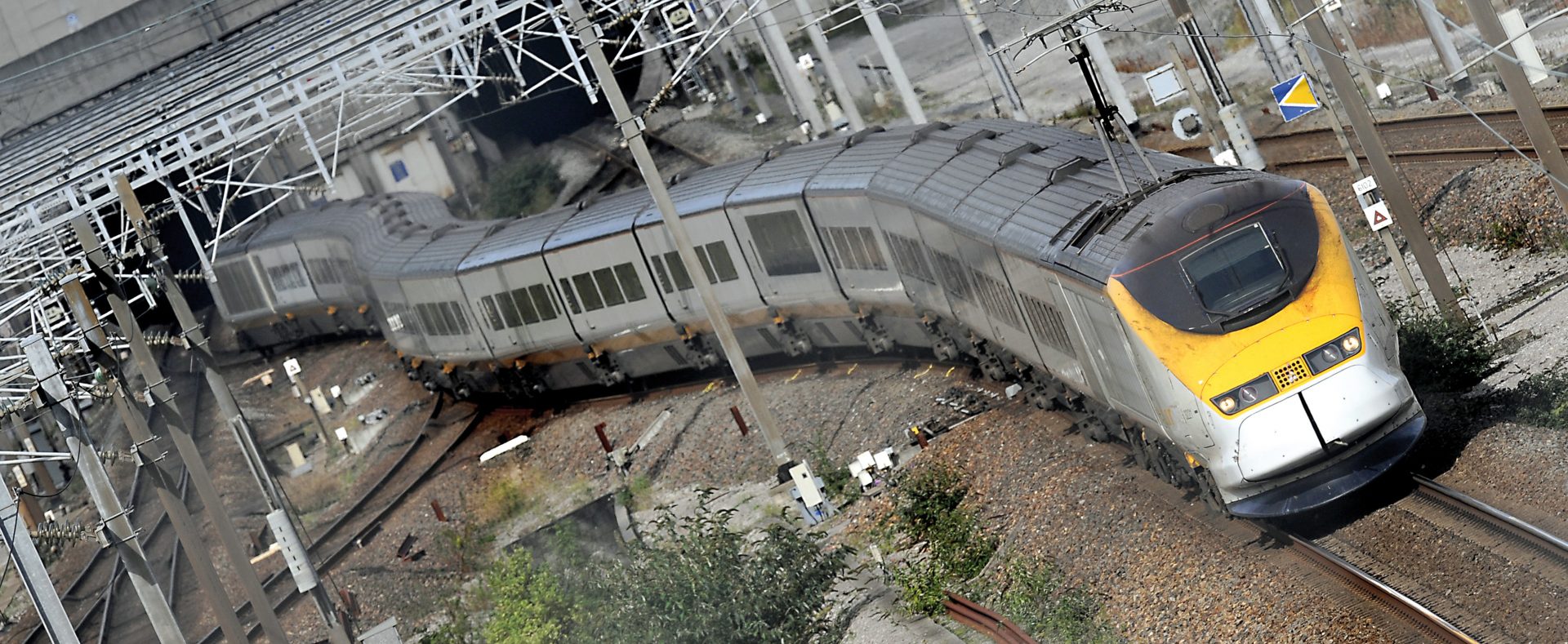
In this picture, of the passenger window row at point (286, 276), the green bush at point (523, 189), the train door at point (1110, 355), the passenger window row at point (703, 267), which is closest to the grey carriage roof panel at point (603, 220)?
the passenger window row at point (703, 267)

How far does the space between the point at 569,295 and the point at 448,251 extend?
4.47 metres

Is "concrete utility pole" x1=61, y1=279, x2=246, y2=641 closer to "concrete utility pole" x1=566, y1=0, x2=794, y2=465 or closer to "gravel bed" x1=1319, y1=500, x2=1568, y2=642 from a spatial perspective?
"concrete utility pole" x1=566, y1=0, x2=794, y2=465

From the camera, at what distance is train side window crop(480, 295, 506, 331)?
31.7m

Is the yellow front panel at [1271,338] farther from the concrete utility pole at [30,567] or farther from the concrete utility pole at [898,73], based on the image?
the concrete utility pole at [898,73]

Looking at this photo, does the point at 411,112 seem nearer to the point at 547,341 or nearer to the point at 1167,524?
the point at 547,341

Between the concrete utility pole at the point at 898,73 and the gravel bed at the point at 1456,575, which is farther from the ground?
the concrete utility pole at the point at 898,73

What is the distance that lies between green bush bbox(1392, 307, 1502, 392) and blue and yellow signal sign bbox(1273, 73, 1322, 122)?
138 inches

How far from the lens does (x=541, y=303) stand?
3055cm

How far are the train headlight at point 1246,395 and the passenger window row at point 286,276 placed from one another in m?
35.2

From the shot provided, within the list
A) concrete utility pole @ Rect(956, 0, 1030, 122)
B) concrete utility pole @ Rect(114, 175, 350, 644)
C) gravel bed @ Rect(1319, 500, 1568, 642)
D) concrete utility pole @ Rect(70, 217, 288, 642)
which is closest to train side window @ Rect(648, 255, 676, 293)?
concrete utility pole @ Rect(114, 175, 350, 644)

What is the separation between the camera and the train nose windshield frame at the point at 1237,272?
1374cm

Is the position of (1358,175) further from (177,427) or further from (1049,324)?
(177,427)

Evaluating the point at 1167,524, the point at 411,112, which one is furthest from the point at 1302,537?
the point at 411,112

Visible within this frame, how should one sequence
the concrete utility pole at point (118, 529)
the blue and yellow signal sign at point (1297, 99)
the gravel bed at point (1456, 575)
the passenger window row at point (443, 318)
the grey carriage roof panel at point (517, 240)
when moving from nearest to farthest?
the gravel bed at point (1456, 575)
the blue and yellow signal sign at point (1297, 99)
the concrete utility pole at point (118, 529)
the grey carriage roof panel at point (517, 240)
the passenger window row at point (443, 318)
